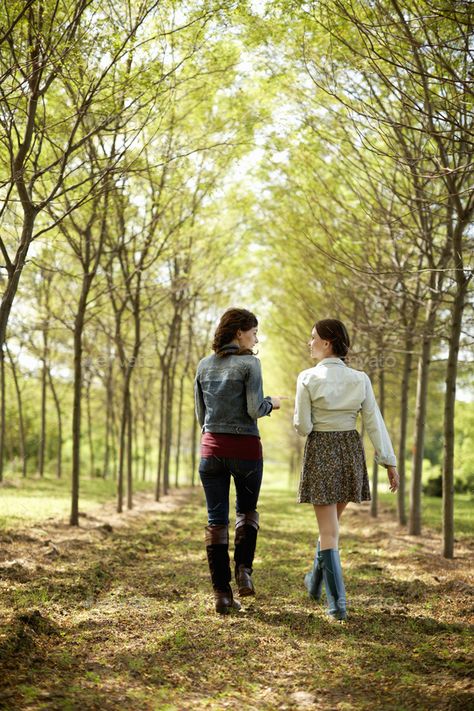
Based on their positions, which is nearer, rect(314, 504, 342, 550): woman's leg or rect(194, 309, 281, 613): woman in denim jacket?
rect(314, 504, 342, 550): woman's leg

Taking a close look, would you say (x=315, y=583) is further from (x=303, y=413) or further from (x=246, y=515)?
(x=303, y=413)

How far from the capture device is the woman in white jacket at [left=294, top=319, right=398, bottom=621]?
15.0 ft

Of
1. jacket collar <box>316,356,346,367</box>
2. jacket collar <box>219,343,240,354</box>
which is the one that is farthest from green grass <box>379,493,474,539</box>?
jacket collar <box>219,343,240,354</box>

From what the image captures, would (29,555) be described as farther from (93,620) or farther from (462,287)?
(462,287)

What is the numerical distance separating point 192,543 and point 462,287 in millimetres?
4587

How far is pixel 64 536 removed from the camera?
8195 mm

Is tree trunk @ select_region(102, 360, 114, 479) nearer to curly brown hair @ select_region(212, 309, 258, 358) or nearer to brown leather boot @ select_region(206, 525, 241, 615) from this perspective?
curly brown hair @ select_region(212, 309, 258, 358)

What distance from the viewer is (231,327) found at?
16.1 feet

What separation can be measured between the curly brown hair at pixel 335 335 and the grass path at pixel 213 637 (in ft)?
6.22

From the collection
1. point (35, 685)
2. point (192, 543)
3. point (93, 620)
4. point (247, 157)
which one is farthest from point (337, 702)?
point (247, 157)

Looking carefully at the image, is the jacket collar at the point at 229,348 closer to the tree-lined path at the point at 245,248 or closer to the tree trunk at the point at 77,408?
the tree-lined path at the point at 245,248

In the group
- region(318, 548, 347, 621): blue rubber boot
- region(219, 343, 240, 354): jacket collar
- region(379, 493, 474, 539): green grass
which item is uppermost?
region(219, 343, 240, 354): jacket collar

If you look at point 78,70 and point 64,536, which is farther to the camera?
A: point 64,536

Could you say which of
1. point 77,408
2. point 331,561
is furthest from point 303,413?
point 77,408
